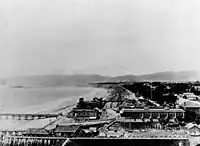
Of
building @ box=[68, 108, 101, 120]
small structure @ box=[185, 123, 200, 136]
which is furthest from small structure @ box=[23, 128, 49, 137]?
small structure @ box=[185, 123, 200, 136]

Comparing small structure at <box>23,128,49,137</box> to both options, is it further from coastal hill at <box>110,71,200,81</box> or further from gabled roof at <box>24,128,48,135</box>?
coastal hill at <box>110,71,200,81</box>

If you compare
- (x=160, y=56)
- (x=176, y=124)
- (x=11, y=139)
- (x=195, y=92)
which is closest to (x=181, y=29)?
(x=160, y=56)

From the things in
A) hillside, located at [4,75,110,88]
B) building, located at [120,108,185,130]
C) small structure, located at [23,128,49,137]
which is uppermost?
hillside, located at [4,75,110,88]

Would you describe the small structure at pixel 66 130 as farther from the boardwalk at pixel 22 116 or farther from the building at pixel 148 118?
the building at pixel 148 118

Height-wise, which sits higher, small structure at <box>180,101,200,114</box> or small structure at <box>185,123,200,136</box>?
small structure at <box>180,101,200,114</box>

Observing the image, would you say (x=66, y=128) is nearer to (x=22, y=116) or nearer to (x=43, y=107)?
(x=43, y=107)

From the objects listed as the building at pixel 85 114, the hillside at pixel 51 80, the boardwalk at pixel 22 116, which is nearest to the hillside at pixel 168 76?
the hillside at pixel 51 80

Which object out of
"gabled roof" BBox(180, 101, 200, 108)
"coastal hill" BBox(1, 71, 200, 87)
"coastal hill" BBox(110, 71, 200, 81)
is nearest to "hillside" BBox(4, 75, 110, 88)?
"coastal hill" BBox(1, 71, 200, 87)

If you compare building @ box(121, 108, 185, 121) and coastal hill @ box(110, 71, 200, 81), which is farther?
building @ box(121, 108, 185, 121)

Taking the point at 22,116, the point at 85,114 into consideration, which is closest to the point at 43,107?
the point at 22,116

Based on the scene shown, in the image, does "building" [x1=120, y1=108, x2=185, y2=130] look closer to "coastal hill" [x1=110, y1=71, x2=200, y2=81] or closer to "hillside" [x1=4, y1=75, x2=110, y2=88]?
"coastal hill" [x1=110, y1=71, x2=200, y2=81]
